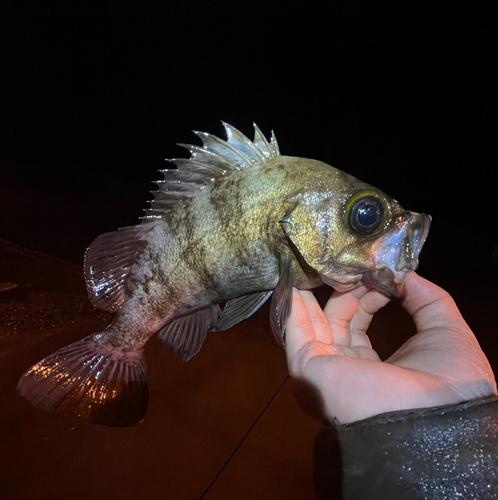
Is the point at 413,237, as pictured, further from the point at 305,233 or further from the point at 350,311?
the point at 350,311

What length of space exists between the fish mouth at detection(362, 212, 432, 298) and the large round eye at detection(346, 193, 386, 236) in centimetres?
6

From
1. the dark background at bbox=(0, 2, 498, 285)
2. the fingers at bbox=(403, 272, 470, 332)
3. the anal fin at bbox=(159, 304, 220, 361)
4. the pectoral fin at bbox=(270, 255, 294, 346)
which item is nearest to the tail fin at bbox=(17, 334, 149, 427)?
the anal fin at bbox=(159, 304, 220, 361)

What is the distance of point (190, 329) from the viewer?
68.7 inches

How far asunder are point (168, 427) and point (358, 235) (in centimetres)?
213

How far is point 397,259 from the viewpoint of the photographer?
1242 mm

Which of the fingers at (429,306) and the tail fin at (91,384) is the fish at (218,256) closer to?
the tail fin at (91,384)

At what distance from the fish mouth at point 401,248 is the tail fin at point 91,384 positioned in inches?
49.8

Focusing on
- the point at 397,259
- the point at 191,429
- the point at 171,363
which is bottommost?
the point at 191,429

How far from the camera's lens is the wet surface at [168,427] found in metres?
2.23

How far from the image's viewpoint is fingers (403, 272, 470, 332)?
144 centimetres

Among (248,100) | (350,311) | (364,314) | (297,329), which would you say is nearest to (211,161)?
(297,329)

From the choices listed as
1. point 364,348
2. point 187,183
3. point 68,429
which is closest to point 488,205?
point 364,348

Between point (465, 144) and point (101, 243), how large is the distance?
8869mm

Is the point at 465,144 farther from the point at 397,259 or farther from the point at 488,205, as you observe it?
the point at 397,259
